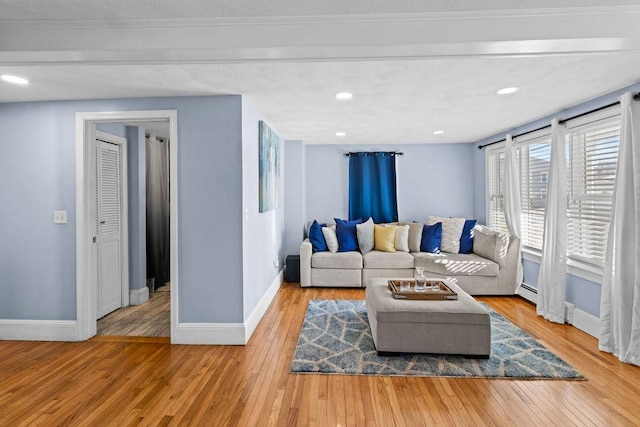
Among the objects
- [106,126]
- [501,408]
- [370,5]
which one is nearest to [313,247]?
[106,126]

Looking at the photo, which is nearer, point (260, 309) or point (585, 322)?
point (585, 322)

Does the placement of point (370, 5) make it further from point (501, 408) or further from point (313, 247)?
point (313, 247)

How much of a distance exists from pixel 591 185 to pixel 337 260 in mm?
3078

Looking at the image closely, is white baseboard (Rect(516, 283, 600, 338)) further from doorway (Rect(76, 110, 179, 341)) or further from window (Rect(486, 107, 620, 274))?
doorway (Rect(76, 110, 179, 341))

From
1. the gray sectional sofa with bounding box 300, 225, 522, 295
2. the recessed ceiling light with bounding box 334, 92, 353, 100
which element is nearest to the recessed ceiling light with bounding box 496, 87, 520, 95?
the recessed ceiling light with bounding box 334, 92, 353, 100

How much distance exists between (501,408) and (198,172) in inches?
113

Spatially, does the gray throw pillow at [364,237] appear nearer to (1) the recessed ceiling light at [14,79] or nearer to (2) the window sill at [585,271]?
(2) the window sill at [585,271]

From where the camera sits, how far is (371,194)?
6309 millimetres

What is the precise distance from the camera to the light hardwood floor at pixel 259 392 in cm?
216

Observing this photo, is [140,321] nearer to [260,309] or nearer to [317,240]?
[260,309]

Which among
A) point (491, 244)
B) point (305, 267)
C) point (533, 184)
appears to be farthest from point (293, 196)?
point (533, 184)

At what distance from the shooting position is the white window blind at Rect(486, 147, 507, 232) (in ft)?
18.0

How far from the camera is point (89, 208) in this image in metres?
3.41

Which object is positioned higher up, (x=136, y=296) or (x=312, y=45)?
(x=312, y=45)
